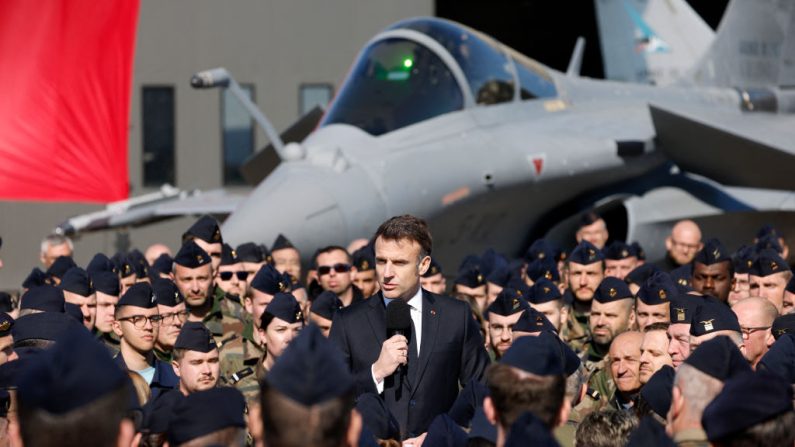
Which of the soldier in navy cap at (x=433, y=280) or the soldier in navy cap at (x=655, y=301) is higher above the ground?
the soldier in navy cap at (x=655, y=301)

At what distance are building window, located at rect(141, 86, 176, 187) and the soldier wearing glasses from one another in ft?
52.3

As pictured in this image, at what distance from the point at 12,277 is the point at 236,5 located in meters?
5.83

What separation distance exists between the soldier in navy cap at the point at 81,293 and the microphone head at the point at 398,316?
3145 millimetres

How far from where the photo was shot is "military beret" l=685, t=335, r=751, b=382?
399 cm

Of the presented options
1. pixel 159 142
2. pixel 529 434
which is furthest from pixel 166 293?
pixel 159 142

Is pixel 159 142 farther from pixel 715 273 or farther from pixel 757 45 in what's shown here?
pixel 715 273

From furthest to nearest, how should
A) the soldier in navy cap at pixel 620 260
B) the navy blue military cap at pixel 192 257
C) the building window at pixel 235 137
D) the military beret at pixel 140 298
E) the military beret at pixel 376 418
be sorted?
the building window at pixel 235 137 < the soldier in navy cap at pixel 620 260 < the navy blue military cap at pixel 192 257 < the military beret at pixel 140 298 < the military beret at pixel 376 418

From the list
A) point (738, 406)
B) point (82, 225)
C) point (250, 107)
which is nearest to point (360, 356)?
point (738, 406)

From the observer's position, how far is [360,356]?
554 centimetres

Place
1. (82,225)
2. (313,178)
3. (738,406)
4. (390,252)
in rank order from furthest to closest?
(82,225) < (313,178) < (390,252) < (738,406)

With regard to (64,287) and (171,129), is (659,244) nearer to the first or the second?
(64,287)

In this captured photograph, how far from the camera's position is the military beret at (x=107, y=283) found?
26.6 ft

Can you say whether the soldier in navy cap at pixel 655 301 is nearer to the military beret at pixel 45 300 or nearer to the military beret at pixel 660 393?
the military beret at pixel 660 393

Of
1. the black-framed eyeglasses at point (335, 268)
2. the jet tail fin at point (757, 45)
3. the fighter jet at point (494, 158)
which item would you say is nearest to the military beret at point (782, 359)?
the black-framed eyeglasses at point (335, 268)
